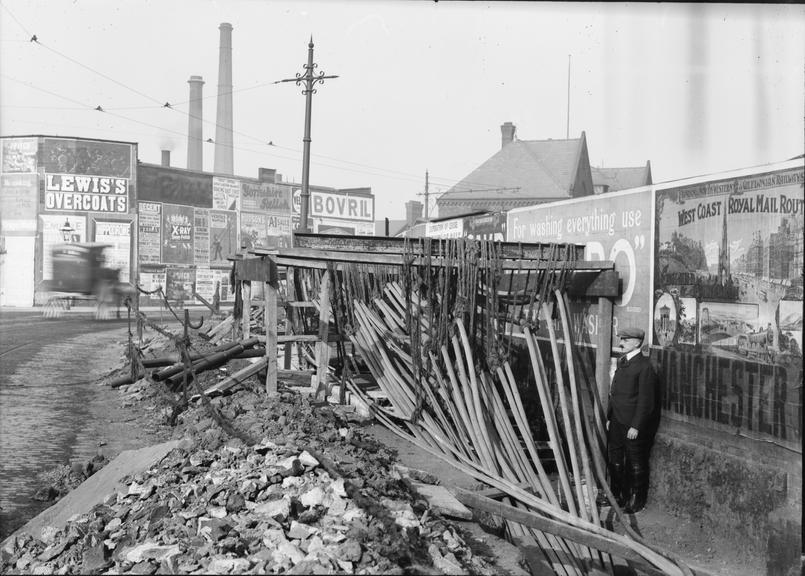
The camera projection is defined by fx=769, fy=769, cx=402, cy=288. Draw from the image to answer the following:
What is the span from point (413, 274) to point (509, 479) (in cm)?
275

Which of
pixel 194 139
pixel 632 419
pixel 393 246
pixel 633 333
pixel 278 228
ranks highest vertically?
pixel 194 139

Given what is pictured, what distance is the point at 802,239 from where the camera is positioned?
6.59 meters

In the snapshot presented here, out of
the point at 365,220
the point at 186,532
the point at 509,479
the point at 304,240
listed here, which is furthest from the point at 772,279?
the point at 365,220

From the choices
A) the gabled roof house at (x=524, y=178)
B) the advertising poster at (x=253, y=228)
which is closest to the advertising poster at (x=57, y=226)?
the advertising poster at (x=253, y=228)

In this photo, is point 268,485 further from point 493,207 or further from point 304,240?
point 493,207

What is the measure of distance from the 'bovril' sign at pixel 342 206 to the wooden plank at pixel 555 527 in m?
49.4

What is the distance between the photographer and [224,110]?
6800cm

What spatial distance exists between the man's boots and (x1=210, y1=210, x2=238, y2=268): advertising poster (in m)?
43.7

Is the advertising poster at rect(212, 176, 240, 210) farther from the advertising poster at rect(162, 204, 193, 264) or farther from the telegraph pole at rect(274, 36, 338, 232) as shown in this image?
the telegraph pole at rect(274, 36, 338, 232)

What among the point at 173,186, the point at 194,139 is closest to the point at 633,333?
the point at 173,186

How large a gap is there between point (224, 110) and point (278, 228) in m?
18.8

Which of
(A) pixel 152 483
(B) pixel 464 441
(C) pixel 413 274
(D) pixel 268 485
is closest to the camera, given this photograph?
(D) pixel 268 485

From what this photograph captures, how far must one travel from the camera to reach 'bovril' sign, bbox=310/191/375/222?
56.7m

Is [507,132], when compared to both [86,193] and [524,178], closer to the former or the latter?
[524,178]
